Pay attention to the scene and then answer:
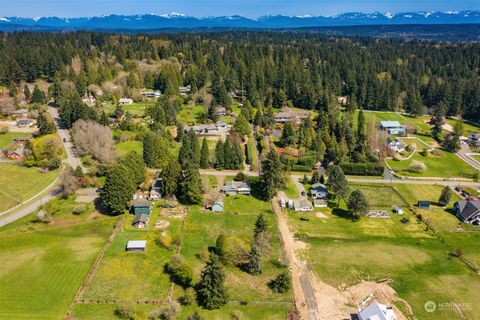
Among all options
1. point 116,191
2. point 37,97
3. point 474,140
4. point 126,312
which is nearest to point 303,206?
point 116,191

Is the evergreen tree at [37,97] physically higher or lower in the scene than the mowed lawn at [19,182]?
higher

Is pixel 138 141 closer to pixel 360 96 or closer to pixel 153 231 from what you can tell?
pixel 153 231

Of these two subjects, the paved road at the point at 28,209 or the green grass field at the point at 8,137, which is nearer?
the paved road at the point at 28,209

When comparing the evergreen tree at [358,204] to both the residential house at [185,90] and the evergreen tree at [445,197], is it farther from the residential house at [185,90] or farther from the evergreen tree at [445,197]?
the residential house at [185,90]

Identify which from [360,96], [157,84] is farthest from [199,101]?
[360,96]

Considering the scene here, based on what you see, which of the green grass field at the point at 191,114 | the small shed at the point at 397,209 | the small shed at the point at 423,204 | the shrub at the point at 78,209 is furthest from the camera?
the green grass field at the point at 191,114

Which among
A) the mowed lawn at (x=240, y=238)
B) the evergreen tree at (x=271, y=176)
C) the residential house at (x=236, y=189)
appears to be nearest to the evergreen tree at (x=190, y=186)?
the mowed lawn at (x=240, y=238)

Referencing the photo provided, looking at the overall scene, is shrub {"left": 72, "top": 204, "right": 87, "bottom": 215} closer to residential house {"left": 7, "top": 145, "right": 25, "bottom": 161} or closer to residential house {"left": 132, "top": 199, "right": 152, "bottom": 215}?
residential house {"left": 132, "top": 199, "right": 152, "bottom": 215}

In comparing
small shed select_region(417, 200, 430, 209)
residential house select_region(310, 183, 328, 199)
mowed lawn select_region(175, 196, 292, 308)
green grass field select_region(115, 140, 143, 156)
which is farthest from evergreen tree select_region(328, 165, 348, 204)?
green grass field select_region(115, 140, 143, 156)
